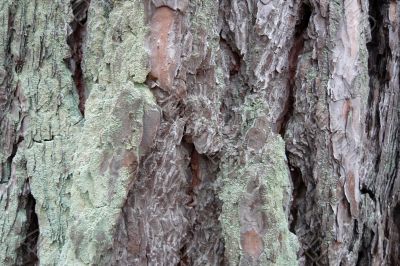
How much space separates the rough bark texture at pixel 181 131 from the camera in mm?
957

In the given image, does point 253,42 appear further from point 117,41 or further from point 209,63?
point 117,41

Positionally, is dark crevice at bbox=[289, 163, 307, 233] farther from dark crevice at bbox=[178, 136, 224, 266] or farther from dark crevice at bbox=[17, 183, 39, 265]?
dark crevice at bbox=[17, 183, 39, 265]

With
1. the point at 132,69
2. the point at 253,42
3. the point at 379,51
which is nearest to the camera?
the point at 132,69

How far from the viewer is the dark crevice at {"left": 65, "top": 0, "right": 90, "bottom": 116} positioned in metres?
1.04

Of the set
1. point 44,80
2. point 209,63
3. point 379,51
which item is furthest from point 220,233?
point 379,51

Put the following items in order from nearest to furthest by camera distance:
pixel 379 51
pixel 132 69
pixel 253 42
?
1. pixel 132 69
2. pixel 253 42
3. pixel 379 51

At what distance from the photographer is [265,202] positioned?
101cm

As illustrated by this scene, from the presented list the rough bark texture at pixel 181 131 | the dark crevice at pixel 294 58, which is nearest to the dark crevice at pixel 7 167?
the rough bark texture at pixel 181 131

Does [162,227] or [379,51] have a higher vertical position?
[379,51]

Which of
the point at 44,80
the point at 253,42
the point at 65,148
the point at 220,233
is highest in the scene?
the point at 253,42

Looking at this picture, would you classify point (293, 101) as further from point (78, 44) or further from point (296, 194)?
point (78, 44)

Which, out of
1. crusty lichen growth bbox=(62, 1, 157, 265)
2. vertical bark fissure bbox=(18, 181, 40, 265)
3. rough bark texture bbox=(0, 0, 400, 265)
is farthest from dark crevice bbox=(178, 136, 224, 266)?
vertical bark fissure bbox=(18, 181, 40, 265)

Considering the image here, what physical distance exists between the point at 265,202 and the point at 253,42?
0.31 meters

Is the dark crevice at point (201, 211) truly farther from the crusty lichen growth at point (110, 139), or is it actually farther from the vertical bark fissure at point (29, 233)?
the vertical bark fissure at point (29, 233)
